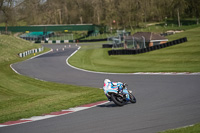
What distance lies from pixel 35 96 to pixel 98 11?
104 m

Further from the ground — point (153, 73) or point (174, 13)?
point (174, 13)

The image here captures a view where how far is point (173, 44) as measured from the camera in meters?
48.2

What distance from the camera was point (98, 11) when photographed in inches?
4843

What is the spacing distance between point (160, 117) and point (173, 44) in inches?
1468

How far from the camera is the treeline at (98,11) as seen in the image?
98.0 metres

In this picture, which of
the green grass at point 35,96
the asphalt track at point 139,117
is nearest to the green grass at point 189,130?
the asphalt track at point 139,117

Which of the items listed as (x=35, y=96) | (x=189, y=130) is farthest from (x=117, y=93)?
(x=35, y=96)

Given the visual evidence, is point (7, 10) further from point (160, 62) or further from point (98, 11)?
point (160, 62)

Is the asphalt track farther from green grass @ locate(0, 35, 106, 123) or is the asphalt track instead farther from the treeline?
the treeline

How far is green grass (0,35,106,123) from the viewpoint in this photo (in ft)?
53.0

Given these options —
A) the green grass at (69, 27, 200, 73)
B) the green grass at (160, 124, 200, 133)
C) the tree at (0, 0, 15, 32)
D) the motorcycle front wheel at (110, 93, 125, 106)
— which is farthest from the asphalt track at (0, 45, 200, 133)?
the tree at (0, 0, 15, 32)

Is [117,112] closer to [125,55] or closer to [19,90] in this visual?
[19,90]

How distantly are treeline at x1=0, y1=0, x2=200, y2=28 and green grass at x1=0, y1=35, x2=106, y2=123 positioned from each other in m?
68.8

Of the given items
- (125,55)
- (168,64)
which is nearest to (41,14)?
(125,55)
